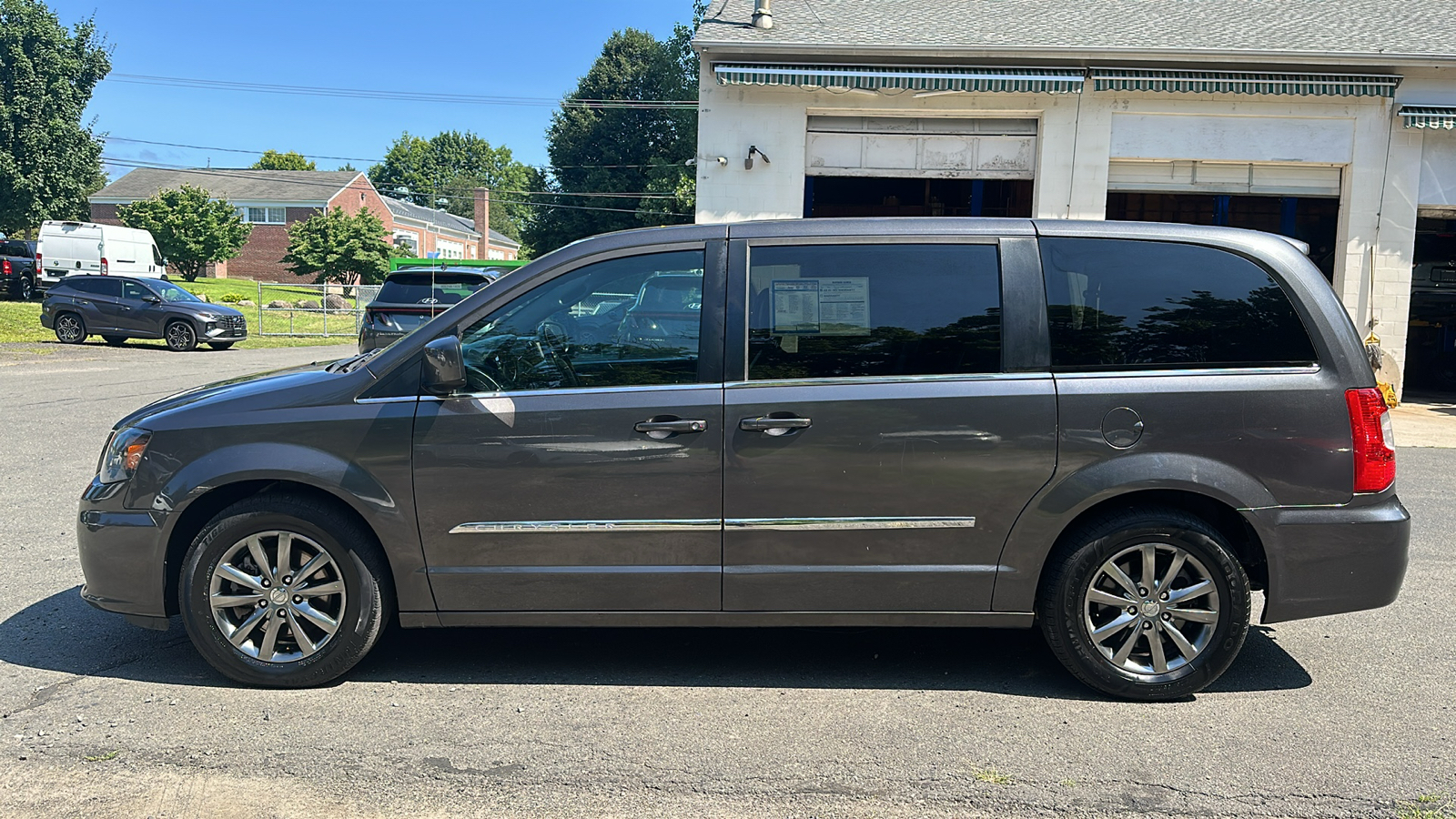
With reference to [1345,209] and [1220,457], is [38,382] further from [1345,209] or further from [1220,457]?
[1345,209]

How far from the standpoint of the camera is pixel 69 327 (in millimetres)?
23484

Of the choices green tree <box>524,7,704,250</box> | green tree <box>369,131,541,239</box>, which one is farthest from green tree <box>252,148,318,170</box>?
green tree <box>524,7,704,250</box>

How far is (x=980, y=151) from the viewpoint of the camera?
15312 mm

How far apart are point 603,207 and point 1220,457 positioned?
195 feet

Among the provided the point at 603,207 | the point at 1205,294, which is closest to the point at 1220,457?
the point at 1205,294

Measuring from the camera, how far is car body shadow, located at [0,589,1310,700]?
432 centimetres

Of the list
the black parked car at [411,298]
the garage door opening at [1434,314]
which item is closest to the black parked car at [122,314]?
the black parked car at [411,298]

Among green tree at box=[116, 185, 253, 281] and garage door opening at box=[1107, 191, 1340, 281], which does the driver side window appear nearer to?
garage door opening at box=[1107, 191, 1340, 281]

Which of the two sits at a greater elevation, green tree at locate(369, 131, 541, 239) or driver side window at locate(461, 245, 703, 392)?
green tree at locate(369, 131, 541, 239)

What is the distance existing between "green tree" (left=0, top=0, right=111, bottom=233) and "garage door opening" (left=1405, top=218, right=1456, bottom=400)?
46.1m

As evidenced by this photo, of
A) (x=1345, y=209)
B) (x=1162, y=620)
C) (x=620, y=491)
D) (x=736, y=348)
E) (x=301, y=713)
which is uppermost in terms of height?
(x=1345, y=209)

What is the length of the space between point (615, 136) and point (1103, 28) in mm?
49403

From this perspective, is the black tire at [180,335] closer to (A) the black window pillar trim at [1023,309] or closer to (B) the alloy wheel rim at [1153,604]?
(A) the black window pillar trim at [1023,309]

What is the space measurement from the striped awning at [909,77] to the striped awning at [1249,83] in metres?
0.62
